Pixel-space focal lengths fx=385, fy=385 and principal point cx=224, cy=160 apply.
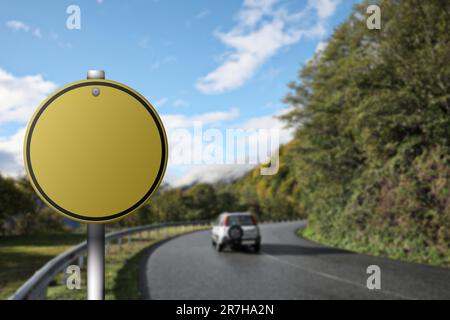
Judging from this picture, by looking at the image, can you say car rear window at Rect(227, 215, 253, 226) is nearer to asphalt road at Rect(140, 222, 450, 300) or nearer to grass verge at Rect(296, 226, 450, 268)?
asphalt road at Rect(140, 222, 450, 300)

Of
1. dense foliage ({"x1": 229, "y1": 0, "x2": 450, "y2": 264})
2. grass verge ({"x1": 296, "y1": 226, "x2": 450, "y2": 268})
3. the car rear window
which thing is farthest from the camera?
the car rear window

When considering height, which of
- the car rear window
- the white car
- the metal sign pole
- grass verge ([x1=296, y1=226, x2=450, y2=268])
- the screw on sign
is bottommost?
grass verge ([x1=296, y1=226, x2=450, y2=268])

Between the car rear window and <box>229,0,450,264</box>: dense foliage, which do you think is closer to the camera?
<box>229,0,450,264</box>: dense foliage

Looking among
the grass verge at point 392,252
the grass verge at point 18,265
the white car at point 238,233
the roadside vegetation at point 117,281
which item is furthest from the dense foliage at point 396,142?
the grass verge at point 18,265

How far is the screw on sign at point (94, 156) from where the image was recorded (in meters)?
1.09

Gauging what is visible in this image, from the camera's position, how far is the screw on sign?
109 cm

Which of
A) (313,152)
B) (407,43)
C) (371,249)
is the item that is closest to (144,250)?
(371,249)

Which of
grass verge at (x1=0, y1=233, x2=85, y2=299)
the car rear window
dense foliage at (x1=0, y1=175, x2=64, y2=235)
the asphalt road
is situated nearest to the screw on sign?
the asphalt road

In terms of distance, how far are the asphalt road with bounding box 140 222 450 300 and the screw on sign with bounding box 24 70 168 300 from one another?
6.96 meters

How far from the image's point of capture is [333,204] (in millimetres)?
22219

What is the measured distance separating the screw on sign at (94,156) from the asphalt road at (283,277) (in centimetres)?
696

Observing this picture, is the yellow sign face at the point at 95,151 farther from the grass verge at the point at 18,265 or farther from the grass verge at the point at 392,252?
the grass verge at the point at 392,252

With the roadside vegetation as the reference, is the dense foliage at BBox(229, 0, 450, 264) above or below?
above
